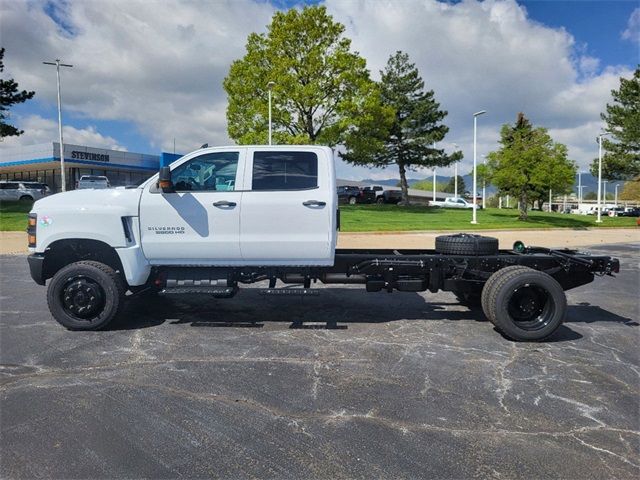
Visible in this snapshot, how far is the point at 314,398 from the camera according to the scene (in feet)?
12.6

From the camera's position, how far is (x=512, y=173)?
92.6 ft

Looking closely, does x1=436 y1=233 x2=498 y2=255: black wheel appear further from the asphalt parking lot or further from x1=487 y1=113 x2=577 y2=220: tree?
x1=487 y1=113 x2=577 y2=220: tree

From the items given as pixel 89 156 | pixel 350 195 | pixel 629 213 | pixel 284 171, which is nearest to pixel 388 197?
pixel 350 195

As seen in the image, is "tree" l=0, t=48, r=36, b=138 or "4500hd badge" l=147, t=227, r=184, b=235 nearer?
"4500hd badge" l=147, t=227, r=184, b=235

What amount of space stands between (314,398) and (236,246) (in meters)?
2.26

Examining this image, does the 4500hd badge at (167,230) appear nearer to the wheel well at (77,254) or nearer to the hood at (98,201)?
the hood at (98,201)

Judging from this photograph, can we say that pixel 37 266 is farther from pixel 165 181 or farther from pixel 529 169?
pixel 529 169

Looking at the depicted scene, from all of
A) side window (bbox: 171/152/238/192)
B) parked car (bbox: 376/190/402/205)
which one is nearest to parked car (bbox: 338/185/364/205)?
parked car (bbox: 376/190/402/205)

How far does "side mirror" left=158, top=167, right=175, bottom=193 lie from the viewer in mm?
5234

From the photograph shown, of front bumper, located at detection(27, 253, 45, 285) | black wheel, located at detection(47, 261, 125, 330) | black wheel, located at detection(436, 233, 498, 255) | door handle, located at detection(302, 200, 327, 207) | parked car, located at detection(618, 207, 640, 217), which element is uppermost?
parked car, located at detection(618, 207, 640, 217)

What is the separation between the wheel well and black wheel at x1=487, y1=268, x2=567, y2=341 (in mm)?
4581

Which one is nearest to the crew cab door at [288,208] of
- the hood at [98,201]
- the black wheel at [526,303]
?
the hood at [98,201]

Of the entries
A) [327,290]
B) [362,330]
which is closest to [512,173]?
[327,290]

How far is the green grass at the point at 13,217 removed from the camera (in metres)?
19.5
